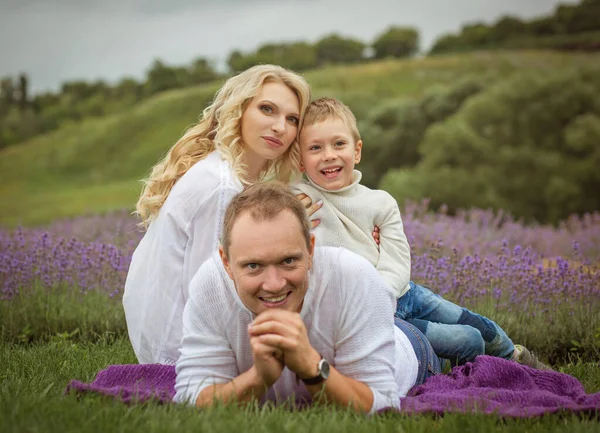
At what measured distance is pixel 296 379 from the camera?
9.53 ft

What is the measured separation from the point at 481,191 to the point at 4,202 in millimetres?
9507

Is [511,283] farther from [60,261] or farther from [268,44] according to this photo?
[268,44]

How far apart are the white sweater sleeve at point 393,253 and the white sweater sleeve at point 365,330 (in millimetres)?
1037

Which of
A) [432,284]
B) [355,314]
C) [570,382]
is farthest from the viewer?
[432,284]

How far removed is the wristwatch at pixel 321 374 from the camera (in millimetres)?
2574

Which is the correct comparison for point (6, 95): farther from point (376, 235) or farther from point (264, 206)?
point (264, 206)

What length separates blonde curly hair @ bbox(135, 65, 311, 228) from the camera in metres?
4.04

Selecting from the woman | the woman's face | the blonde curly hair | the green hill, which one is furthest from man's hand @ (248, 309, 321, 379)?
the green hill

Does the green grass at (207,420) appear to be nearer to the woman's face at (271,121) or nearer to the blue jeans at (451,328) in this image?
the blue jeans at (451,328)

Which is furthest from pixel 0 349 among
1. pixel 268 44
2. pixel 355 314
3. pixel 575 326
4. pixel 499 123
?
pixel 268 44

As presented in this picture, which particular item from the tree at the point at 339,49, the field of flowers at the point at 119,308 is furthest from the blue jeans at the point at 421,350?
the tree at the point at 339,49

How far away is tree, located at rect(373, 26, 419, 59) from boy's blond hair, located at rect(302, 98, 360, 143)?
14981 mm

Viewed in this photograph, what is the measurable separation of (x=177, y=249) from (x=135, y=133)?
46.8ft

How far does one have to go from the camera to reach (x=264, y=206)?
8.62 feet
